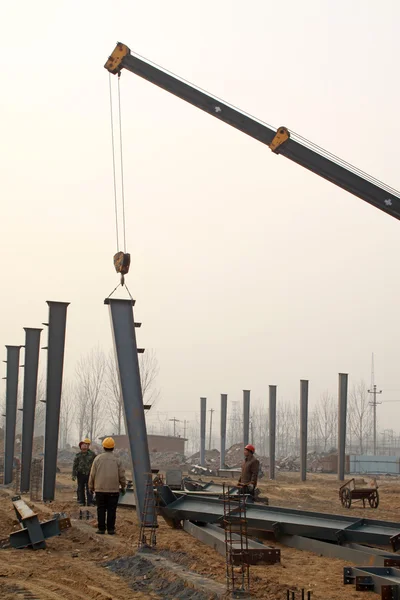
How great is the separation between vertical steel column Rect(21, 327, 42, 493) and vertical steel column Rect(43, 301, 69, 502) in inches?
111

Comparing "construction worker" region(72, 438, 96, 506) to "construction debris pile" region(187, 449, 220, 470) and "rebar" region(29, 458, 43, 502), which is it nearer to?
"rebar" region(29, 458, 43, 502)

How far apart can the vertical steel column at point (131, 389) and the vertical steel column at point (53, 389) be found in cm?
577

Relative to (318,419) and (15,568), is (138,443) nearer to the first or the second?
(15,568)

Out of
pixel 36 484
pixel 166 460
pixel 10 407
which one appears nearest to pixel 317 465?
pixel 166 460

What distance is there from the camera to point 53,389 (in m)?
18.6

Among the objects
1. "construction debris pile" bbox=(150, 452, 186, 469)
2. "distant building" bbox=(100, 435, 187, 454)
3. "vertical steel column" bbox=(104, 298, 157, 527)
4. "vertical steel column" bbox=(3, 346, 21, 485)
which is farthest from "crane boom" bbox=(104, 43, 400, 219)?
"distant building" bbox=(100, 435, 187, 454)

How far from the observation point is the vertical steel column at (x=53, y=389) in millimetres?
18297

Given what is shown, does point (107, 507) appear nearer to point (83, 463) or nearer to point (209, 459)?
point (83, 463)

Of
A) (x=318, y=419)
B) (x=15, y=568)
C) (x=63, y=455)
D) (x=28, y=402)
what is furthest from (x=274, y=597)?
(x=318, y=419)

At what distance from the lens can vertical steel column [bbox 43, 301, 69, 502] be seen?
18297mm

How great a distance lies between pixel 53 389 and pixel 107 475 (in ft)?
24.0

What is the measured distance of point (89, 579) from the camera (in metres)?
8.59

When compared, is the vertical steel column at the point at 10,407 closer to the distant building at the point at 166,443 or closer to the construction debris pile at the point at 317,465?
the construction debris pile at the point at 317,465

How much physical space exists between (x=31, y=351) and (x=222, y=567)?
46.4 ft
